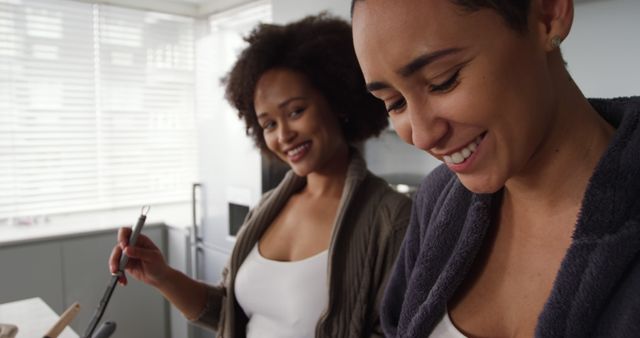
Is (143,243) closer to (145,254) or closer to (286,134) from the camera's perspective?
(145,254)

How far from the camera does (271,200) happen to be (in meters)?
1.30

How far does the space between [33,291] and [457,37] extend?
2698 millimetres

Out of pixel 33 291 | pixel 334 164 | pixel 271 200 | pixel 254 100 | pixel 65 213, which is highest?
pixel 254 100

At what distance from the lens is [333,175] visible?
124 centimetres

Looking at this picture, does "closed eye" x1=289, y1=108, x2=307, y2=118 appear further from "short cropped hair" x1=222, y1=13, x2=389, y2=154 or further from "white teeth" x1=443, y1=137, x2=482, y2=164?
"white teeth" x1=443, y1=137, x2=482, y2=164

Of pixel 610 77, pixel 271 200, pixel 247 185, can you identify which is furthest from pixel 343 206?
pixel 247 185

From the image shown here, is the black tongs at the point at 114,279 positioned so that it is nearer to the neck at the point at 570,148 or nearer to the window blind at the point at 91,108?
the neck at the point at 570,148

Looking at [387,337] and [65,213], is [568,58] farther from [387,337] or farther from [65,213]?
[65,213]

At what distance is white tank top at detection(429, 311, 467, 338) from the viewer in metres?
0.66

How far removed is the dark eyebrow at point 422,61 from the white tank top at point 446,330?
35 cm

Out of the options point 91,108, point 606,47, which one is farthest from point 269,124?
point 91,108

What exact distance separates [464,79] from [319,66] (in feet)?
2.40

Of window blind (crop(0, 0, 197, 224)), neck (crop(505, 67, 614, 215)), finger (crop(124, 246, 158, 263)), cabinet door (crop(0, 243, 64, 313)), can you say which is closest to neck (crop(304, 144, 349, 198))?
finger (crop(124, 246, 158, 263))

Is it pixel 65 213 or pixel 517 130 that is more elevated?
pixel 517 130
